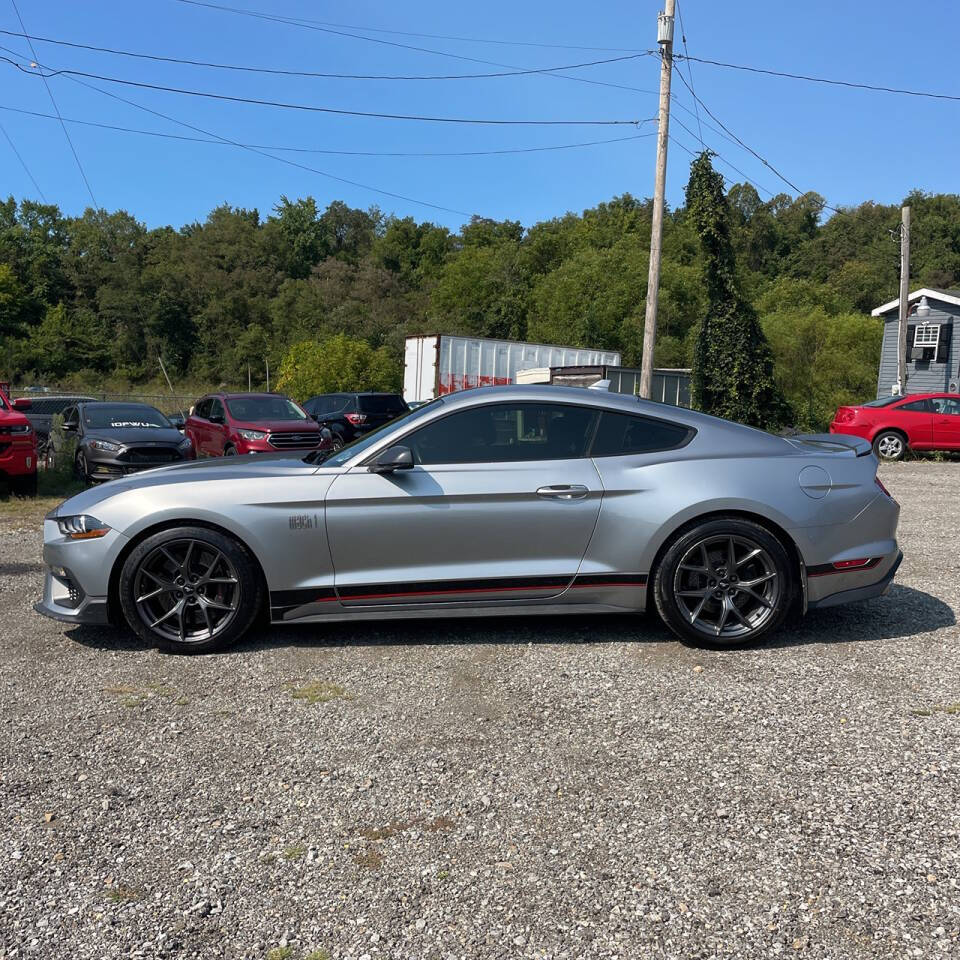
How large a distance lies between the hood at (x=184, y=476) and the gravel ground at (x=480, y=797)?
836 millimetres

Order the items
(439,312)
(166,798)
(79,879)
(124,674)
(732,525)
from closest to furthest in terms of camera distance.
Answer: (79,879)
(166,798)
(124,674)
(732,525)
(439,312)

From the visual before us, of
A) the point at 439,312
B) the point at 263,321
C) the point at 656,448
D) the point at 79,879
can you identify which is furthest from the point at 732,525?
the point at 263,321

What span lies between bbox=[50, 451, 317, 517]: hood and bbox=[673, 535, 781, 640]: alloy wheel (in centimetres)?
219

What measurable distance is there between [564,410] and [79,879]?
334 cm

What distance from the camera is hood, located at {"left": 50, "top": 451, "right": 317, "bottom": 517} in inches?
198

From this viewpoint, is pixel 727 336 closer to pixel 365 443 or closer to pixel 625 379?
pixel 625 379

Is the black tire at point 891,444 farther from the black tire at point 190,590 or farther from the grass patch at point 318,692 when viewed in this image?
the grass patch at point 318,692

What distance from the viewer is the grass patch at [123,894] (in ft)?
8.65

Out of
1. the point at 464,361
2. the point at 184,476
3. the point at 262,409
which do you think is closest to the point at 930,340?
the point at 464,361

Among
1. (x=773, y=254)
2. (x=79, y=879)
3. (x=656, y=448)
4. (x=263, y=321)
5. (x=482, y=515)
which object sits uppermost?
(x=773, y=254)

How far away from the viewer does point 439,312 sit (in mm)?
63375

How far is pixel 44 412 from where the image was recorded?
2177cm

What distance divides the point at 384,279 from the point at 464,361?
44636 mm

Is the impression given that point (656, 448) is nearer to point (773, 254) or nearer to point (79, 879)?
point (79, 879)
